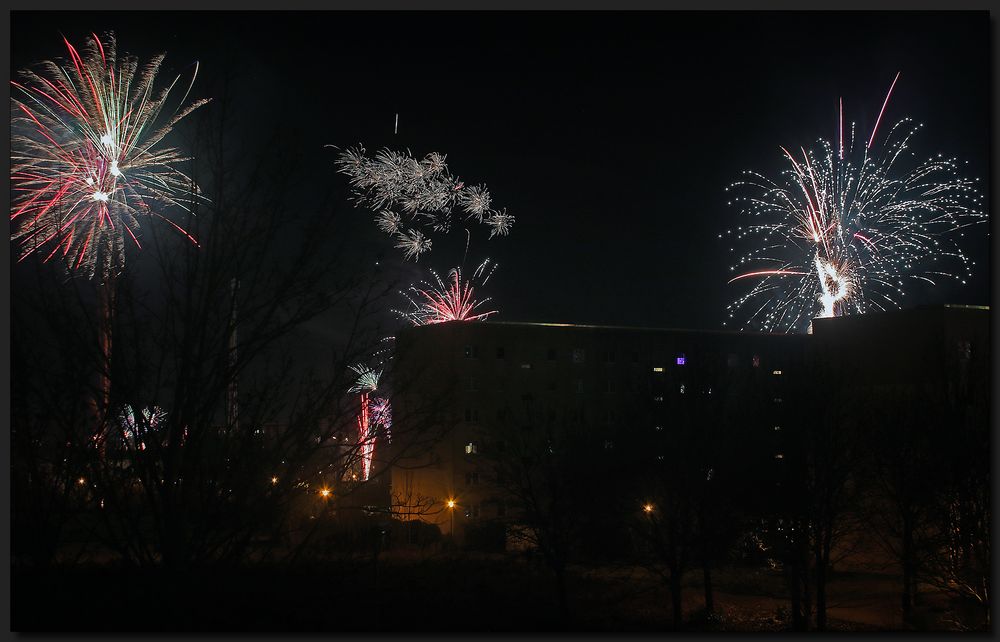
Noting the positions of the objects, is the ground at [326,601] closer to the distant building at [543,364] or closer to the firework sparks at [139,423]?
the firework sparks at [139,423]

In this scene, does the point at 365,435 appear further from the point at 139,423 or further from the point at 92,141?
the point at 92,141

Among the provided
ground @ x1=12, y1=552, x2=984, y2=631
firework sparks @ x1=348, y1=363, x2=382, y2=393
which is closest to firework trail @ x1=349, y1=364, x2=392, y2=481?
firework sparks @ x1=348, y1=363, x2=382, y2=393

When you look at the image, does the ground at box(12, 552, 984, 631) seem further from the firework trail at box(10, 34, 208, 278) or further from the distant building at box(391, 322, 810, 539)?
the distant building at box(391, 322, 810, 539)

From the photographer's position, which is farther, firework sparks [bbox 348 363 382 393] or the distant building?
the distant building

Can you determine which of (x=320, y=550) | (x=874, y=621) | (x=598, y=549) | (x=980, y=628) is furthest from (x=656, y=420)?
(x=320, y=550)

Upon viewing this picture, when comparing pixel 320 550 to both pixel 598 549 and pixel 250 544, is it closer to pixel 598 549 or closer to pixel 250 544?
pixel 250 544

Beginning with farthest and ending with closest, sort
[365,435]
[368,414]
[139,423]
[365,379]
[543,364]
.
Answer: [543,364], [368,414], [365,379], [365,435], [139,423]

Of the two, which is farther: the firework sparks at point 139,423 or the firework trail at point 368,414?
the firework trail at point 368,414

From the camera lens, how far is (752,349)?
52.8m

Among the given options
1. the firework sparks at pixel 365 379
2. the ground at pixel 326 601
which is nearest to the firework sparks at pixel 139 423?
the ground at pixel 326 601

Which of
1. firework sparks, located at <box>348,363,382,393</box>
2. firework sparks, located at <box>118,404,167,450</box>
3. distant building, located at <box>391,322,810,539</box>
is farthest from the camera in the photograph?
distant building, located at <box>391,322,810,539</box>

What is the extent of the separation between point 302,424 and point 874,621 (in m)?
24.4

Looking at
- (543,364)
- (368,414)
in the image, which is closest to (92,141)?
(368,414)

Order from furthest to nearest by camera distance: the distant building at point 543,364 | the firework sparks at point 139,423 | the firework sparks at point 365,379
Result: the distant building at point 543,364
the firework sparks at point 365,379
the firework sparks at point 139,423
